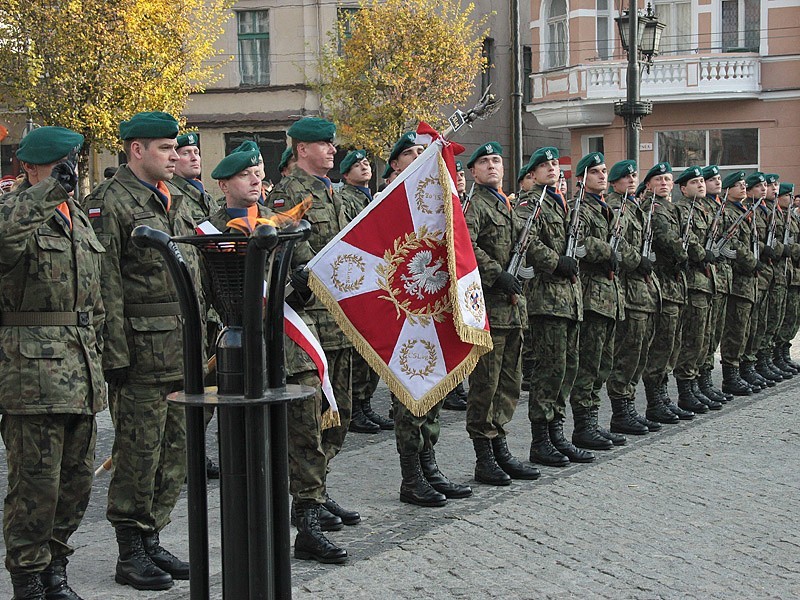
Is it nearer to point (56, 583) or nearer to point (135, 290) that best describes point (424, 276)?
point (135, 290)

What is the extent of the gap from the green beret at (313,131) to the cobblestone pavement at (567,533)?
2035 mm

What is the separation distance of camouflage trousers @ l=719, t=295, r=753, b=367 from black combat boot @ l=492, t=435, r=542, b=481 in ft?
15.3

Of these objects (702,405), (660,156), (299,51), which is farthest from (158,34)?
(702,405)

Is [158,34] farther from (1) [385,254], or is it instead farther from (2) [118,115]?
(1) [385,254]

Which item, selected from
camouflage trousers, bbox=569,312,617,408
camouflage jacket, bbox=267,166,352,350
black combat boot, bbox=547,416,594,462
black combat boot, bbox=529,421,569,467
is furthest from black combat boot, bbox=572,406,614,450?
camouflage jacket, bbox=267,166,352,350

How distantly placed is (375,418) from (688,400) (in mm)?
2708

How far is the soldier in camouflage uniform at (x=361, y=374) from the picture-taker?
31.7 feet

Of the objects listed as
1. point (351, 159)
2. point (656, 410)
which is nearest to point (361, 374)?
point (351, 159)

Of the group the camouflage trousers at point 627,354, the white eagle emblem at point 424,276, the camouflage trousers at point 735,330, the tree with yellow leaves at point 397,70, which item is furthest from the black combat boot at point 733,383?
the tree with yellow leaves at point 397,70

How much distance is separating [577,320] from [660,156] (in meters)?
22.0

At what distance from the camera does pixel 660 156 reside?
29406 millimetres

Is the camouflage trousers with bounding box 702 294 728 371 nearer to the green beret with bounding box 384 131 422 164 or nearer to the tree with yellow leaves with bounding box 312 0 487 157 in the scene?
the green beret with bounding box 384 131 422 164

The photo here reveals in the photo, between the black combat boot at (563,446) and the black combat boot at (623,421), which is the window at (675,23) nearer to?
the black combat boot at (623,421)

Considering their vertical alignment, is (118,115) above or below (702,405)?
→ above
